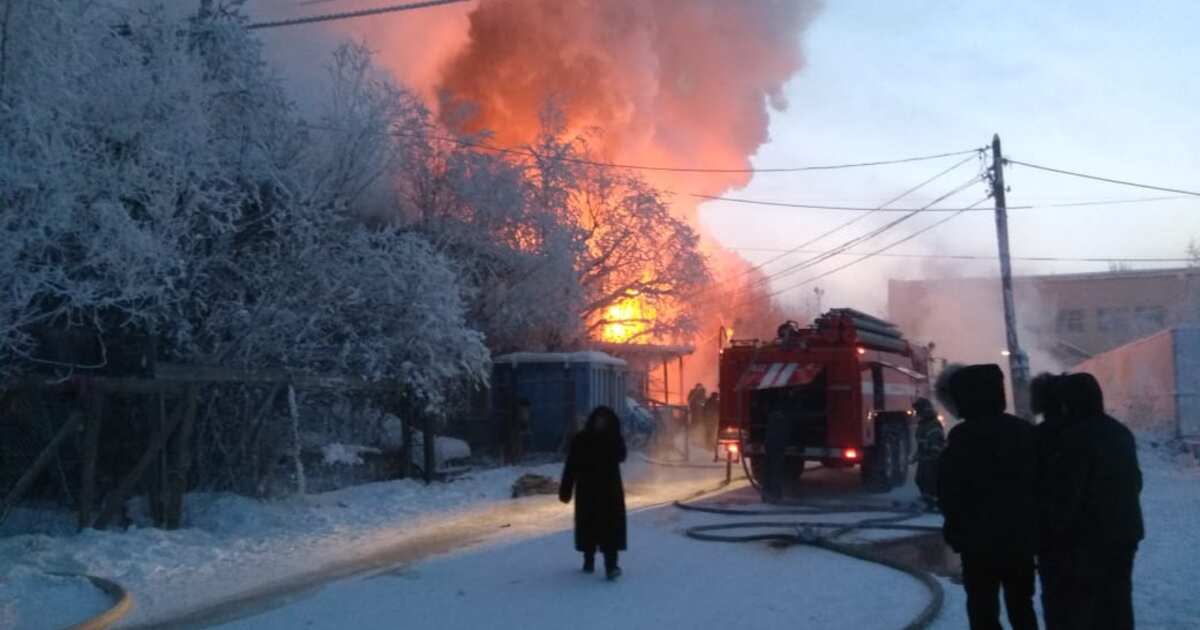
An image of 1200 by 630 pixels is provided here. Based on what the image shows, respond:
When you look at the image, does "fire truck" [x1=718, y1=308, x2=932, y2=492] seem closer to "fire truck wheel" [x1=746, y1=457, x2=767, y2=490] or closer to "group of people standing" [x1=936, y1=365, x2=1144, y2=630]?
"fire truck wheel" [x1=746, y1=457, x2=767, y2=490]

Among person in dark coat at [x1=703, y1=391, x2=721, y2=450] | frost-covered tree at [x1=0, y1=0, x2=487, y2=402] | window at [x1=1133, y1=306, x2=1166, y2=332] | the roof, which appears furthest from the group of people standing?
window at [x1=1133, y1=306, x2=1166, y2=332]

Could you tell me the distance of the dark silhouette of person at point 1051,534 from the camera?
5.73 meters

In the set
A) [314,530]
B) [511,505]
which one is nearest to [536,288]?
[511,505]

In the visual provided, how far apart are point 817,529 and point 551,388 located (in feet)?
42.7

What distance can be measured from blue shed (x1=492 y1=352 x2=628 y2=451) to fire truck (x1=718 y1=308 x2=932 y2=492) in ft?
21.6

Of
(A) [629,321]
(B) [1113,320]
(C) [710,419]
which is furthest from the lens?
(B) [1113,320]

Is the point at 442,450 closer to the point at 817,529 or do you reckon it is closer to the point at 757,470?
the point at 757,470

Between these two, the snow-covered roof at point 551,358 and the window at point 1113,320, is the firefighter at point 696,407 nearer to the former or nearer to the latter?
the snow-covered roof at point 551,358

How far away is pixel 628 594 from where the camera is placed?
938 cm

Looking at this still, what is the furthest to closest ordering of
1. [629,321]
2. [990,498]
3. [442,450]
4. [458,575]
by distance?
[629,321]
[442,450]
[458,575]
[990,498]

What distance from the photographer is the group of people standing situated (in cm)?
565

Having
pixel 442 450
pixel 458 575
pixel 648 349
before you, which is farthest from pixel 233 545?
pixel 648 349

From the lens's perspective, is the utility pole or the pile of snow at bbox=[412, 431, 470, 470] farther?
the utility pole

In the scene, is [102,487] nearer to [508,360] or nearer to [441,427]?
[441,427]
